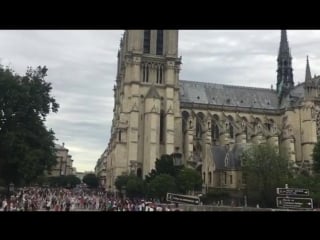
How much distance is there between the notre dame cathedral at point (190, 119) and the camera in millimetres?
69750

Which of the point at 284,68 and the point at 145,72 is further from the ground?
the point at 284,68

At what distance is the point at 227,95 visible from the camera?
88438 mm

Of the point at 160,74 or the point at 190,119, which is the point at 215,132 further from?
the point at 160,74

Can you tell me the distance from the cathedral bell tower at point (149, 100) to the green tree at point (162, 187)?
17.4 metres

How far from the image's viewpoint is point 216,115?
271 ft

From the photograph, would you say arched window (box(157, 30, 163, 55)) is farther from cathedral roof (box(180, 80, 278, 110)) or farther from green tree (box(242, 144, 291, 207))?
green tree (box(242, 144, 291, 207))

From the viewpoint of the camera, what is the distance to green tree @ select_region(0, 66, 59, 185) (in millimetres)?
35844

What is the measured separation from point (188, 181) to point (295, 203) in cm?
1979

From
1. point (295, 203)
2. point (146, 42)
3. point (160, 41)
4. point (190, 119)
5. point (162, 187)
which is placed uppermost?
point (160, 41)

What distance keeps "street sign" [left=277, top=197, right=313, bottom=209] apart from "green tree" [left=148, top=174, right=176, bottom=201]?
1743 cm

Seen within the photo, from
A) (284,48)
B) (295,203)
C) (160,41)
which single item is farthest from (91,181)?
(295,203)
